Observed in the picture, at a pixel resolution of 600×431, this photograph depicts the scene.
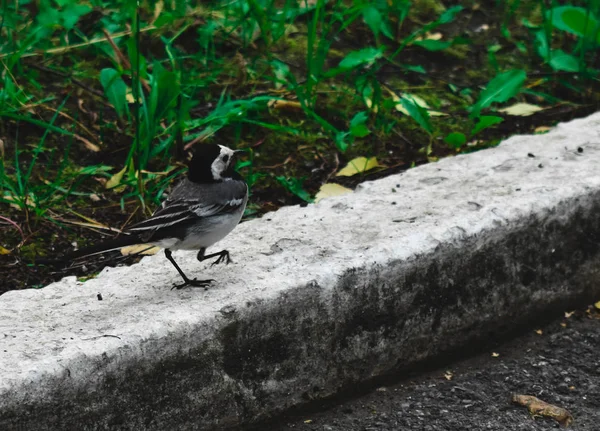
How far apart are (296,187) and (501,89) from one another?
1126mm

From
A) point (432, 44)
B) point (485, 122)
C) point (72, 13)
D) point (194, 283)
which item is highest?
point (72, 13)

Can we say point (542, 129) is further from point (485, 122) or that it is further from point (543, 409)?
point (543, 409)

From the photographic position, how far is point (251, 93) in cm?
459

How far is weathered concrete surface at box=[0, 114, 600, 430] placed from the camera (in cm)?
273

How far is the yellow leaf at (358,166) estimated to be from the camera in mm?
4195

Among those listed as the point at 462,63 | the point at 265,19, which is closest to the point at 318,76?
the point at 265,19

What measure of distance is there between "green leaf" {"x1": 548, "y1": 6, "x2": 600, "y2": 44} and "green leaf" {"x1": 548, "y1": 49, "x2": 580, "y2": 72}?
123mm

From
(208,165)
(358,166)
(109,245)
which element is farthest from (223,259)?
(358,166)

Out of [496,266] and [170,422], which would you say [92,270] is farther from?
[496,266]

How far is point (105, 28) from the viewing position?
486cm

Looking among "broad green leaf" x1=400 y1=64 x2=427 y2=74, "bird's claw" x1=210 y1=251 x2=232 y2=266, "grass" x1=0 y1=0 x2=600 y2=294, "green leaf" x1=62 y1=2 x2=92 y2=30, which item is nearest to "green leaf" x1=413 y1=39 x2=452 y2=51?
"grass" x1=0 y1=0 x2=600 y2=294

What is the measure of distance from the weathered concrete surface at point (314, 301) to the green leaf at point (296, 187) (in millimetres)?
270

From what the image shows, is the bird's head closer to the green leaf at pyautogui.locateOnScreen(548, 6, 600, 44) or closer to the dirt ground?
the dirt ground

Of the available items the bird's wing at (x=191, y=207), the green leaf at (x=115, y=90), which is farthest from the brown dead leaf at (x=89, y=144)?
the bird's wing at (x=191, y=207)
